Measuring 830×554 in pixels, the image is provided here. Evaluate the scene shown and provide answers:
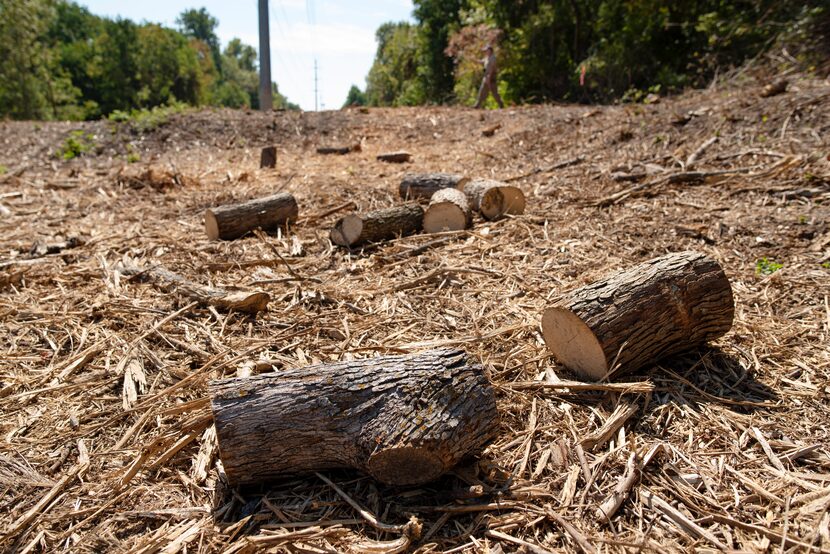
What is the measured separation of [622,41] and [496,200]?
9515 millimetres

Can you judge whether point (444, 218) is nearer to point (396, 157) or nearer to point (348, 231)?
point (348, 231)

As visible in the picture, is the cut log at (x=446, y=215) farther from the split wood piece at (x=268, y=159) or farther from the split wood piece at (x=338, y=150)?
the split wood piece at (x=338, y=150)

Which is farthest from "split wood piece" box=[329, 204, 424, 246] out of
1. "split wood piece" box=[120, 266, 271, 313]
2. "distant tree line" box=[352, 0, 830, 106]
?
"distant tree line" box=[352, 0, 830, 106]

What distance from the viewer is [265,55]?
530 inches

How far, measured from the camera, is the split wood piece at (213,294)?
12.6 ft

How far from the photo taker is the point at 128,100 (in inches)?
1638

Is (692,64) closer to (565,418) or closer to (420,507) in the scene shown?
(565,418)

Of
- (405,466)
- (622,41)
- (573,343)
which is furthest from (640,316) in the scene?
(622,41)

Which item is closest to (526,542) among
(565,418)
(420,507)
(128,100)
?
(420,507)

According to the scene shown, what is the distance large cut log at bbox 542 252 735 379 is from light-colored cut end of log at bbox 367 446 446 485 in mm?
1079

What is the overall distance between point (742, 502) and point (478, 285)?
2.34 meters

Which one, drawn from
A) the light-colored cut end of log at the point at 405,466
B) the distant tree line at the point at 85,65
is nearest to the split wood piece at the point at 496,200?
the light-colored cut end of log at the point at 405,466

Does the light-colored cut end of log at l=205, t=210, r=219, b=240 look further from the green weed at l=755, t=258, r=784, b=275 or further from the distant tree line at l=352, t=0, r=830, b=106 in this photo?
the distant tree line at l=352, t=0, r=830, b=106

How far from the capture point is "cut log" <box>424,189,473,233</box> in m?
5.43
